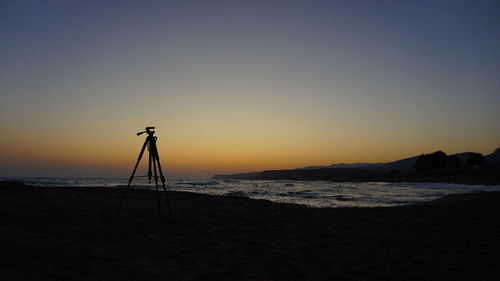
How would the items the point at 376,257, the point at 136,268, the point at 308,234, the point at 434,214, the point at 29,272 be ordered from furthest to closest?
the point at 434,214 < the point at 308,234 < the point at 376,257 < the point at 136,268 < the point at 29,272

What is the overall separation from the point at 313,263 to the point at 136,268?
3357mm

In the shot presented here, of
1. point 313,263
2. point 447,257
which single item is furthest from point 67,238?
point 447,257

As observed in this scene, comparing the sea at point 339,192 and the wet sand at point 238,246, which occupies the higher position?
the wet sand at point 238,246

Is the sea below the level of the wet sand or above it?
below

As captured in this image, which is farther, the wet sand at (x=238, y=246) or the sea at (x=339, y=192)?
the sea at (x=339, y=192)

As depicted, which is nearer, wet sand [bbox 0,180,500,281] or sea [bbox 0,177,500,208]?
wet sand [bbox 0,180,500,281]

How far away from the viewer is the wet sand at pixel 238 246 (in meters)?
5.06

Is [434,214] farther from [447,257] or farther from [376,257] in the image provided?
[376,257]

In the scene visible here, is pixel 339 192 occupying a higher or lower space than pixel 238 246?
lower

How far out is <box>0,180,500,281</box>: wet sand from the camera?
5.06 meters

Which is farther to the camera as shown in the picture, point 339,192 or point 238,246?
point 339,192

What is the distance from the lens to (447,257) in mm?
6410

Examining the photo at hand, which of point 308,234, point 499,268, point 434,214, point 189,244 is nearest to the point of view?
point 499,268

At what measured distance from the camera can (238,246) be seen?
7133 millimetres
